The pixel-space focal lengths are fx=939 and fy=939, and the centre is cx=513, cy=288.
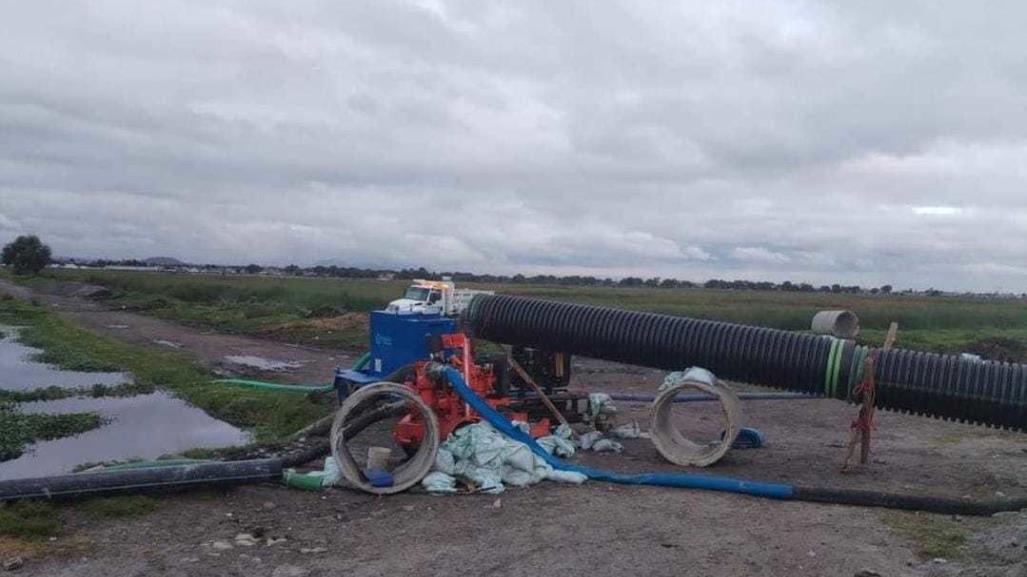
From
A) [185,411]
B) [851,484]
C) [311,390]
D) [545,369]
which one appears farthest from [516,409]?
[185,411]

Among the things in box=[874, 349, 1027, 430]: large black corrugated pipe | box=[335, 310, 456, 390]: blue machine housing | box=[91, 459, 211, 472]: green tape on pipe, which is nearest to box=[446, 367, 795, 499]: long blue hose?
box=[335, 310, 456, 390]: blue machine housing

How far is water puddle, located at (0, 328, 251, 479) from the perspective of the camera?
12547 mm

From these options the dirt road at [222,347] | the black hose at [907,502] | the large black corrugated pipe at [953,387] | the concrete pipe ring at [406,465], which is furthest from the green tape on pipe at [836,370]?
the dirt road at [222,347]

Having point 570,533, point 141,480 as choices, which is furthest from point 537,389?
point 141,480

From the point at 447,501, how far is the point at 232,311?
38.5m

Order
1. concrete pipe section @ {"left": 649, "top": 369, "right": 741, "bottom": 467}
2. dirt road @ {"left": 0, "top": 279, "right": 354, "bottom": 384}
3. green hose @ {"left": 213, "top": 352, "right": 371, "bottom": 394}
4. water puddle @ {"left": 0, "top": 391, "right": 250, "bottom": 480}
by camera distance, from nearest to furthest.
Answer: concrete pipe section @ {"left": 649, "top": 369, "right": 741, "bottom": 467}
water puddle @ {"left": 0, "top": 391, "right": 250, "bottom": 480}
green hose @ {"left": 213, "top": 352, "right": 371, "bottom": 394}
dirt road @ {"left": 0, "top": 279, "right": 354, "bottom": 384}

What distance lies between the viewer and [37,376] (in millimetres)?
21828

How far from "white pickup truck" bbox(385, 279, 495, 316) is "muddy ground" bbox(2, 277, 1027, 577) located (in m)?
3.84

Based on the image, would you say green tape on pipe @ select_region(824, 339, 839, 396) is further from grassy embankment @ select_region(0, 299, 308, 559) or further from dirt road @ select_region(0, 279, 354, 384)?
dirt road @ select_region(0, 279, 354, 384)

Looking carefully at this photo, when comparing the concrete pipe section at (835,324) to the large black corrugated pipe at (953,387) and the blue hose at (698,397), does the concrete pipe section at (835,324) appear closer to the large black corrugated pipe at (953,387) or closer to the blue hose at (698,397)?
the blue hose at (698,397)

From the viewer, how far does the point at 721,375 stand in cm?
1196

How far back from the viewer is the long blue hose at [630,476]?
31.6 ft

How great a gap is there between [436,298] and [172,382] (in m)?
6.31

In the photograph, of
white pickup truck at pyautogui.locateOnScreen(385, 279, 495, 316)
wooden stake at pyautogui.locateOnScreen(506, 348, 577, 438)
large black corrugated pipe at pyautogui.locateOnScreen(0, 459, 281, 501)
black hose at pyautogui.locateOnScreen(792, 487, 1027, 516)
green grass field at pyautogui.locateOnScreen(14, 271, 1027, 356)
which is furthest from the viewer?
green grass field at pyautogui.locateOnScreen(14, 271, 1027, 356)
